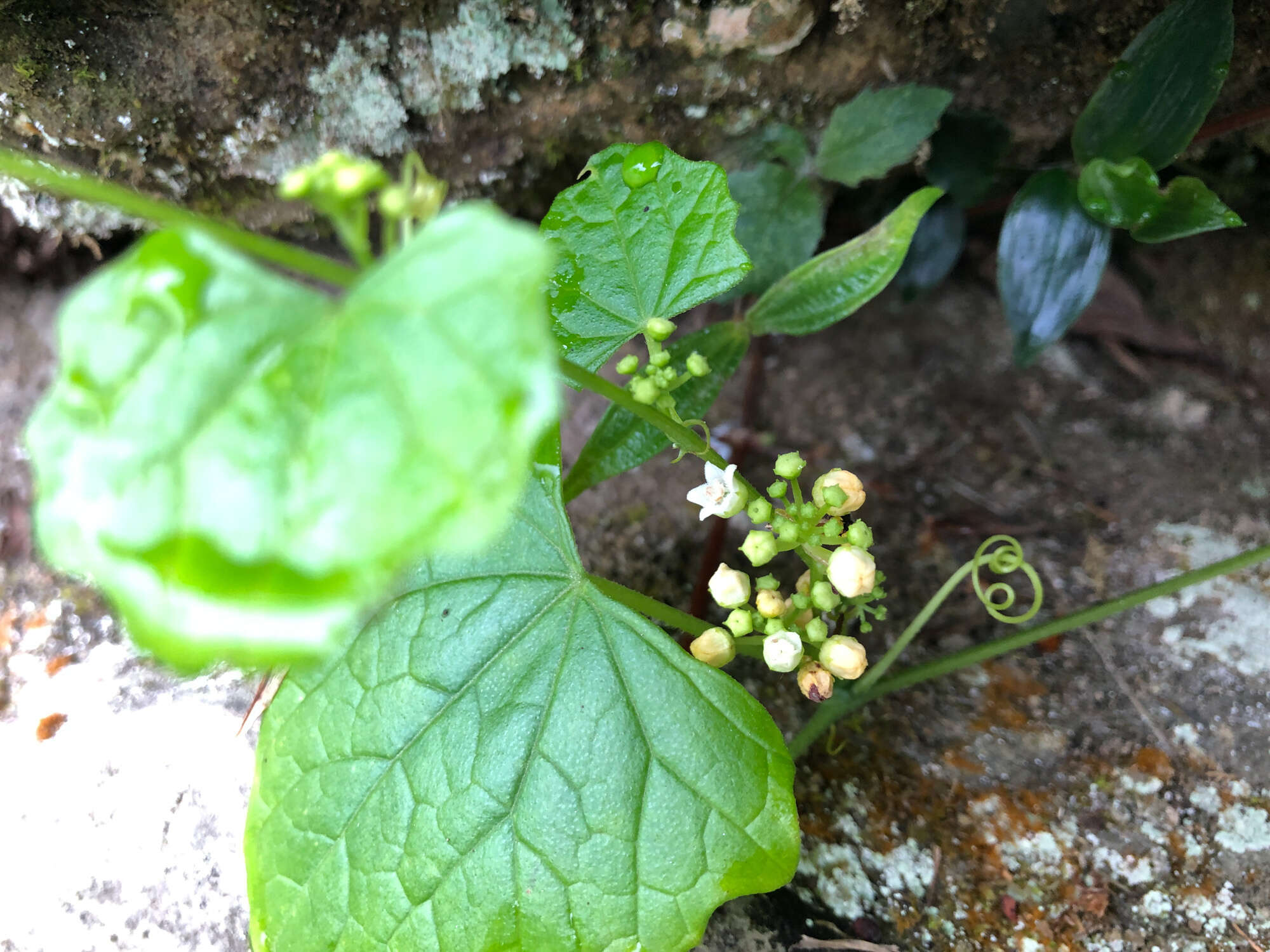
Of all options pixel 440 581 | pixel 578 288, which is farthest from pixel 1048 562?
pixel 440 581

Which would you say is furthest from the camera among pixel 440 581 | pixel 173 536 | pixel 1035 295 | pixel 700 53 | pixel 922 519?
pixel 922 519

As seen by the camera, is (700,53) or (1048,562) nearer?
(700,53)

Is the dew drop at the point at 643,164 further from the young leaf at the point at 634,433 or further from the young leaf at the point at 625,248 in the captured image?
the young leaf at the point at 634,433

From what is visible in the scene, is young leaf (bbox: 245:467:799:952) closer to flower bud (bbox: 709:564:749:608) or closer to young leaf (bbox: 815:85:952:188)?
flower bud (bbox: 709:564:749:608)

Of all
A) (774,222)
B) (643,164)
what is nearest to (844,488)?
(643,164)

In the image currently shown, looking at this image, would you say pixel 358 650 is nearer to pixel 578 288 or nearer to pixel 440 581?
pixel 440 581

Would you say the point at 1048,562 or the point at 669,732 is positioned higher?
the point at 669,732

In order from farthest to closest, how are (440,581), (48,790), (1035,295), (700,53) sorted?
(1035,295) < (700,53) < (48,790) < (440,581)

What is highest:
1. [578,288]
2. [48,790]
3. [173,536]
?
[173,536]
